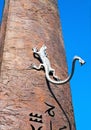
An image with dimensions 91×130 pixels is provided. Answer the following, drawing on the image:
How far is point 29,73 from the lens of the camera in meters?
6.73

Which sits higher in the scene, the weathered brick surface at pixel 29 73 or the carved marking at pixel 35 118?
the weathered brick surface at pixel 29 73

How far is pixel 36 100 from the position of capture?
20.9ft

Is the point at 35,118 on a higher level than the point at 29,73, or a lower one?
lower

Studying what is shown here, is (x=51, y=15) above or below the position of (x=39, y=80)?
above

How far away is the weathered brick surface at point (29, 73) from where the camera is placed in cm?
607

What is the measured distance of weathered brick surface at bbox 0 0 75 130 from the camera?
6066 millimetres

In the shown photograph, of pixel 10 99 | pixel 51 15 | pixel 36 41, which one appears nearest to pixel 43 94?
pixel 10 99

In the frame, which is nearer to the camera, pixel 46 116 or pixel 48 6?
pixel 46 116

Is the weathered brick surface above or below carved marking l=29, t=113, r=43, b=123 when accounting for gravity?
above

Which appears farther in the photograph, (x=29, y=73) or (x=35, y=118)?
(x=29, y=73)

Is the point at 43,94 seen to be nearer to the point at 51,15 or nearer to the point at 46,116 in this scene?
the point at 46,116

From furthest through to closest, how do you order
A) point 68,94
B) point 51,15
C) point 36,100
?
point 51,15, point 68,94, point 36,100

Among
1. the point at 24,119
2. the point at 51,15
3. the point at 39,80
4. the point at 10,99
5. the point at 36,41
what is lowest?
the point at 24,119

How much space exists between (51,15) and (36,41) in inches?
53.5
